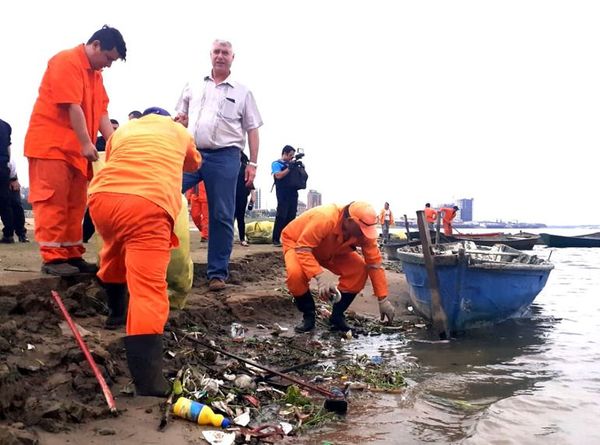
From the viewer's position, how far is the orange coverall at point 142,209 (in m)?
2.76

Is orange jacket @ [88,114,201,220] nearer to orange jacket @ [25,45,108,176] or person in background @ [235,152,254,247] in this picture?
orange jacket @ [25,45,108,176]

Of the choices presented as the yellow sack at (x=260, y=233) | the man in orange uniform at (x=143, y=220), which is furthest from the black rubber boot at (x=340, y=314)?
the yellow sack at (x=260, y=233)

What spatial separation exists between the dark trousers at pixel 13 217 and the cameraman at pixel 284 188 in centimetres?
402

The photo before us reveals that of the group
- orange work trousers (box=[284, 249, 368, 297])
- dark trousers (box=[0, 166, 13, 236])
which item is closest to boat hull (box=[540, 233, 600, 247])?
orange work trousers (box=[284, 249, 368, 297])

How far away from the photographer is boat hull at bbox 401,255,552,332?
5945 mm

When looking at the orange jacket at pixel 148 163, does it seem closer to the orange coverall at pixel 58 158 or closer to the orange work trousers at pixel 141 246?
the orange work trousers at pixel 141 246

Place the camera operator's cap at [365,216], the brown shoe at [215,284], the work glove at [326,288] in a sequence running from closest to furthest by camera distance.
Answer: the work glove at [326,288] → the camera operator's cap at [365,216] → the brown shoe at [215,284]

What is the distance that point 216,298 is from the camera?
5082 millimetres

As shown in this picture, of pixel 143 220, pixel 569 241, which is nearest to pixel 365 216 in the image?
pixel 143 220

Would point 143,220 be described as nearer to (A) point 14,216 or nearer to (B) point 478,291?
(B) point 478,291

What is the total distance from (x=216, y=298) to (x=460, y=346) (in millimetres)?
2552

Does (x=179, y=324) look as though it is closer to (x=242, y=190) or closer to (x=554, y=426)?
(x=554, y=426)

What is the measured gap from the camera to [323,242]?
17.7 ft

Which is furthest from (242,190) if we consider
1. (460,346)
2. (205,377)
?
(205,377)
